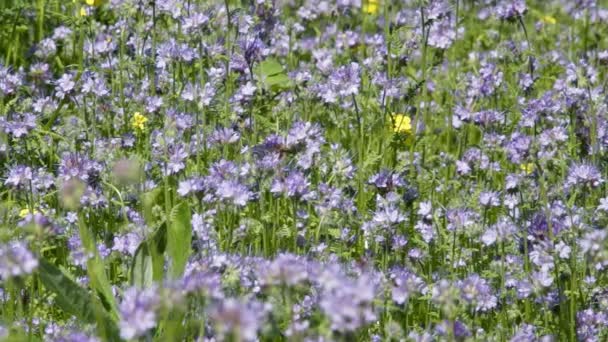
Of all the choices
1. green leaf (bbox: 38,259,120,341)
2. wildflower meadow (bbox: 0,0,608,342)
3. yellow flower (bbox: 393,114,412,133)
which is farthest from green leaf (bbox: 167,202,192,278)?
yellow flower (bbox: 393,114,412,133)

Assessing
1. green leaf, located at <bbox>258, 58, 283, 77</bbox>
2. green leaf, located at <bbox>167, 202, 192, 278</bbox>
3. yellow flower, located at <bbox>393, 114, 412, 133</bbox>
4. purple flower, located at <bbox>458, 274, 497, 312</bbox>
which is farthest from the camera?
green leaf, located at <bbox>258, 58, 283, 77</bbox>

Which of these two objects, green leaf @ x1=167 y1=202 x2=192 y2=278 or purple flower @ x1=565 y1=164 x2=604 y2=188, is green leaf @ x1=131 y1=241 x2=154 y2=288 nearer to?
green leaf @ x1=167 y1=202 x2=192 y2=278

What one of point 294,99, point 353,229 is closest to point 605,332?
point 353,229

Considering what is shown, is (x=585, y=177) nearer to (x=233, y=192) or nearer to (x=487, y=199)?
(x=487, y=199)

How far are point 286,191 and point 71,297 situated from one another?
74 cm

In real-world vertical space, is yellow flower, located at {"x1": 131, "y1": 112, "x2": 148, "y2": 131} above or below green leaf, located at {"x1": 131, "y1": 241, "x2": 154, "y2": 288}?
above

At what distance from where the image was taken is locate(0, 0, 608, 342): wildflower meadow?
112 inches

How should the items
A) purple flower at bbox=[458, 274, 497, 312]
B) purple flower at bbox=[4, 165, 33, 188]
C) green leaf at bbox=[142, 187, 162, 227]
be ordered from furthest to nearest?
purple flower at bbox=[4, 165, 33, 188] < purple flower at bbox=[458, 274, 497, 312] < green leaf at bbox=[142, 187, 162, 227]

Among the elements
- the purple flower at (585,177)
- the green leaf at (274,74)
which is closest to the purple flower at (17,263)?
the purple flower at (585,177)

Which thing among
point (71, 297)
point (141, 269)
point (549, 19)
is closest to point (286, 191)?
point (141, 269)

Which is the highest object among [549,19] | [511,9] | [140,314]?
[549,19]

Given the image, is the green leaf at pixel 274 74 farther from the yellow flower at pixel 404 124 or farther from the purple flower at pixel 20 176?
the purple flower at pixel 20 176

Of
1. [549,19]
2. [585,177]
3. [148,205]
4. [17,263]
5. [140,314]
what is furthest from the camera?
[549,19]

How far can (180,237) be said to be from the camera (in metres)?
3.39
